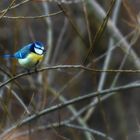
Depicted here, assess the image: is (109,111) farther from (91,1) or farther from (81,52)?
(91,1)

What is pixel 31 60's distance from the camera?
479 centimetres

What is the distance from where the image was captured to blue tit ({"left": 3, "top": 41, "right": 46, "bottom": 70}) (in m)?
4.75

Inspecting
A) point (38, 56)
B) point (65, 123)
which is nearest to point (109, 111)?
point (65, 123)

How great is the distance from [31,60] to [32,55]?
0.04 m

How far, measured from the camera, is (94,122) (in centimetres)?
1188

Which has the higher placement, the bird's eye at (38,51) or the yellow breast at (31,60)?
the bird's eye at (38,51)

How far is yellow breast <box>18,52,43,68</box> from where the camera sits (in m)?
4.75

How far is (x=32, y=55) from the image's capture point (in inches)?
189

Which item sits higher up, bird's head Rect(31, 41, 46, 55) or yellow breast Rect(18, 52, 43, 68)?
bird's head Rect(31, 41, 46, 55)

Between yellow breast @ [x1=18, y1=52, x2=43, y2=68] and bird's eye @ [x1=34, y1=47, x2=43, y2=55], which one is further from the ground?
bird's eye @ [x1=34, y1=47, x2=43, y2=55]

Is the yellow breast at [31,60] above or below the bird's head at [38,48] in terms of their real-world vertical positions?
below

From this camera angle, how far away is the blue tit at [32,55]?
4.75 metres

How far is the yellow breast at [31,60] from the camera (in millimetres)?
4750

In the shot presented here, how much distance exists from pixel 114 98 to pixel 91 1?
4254 mm
